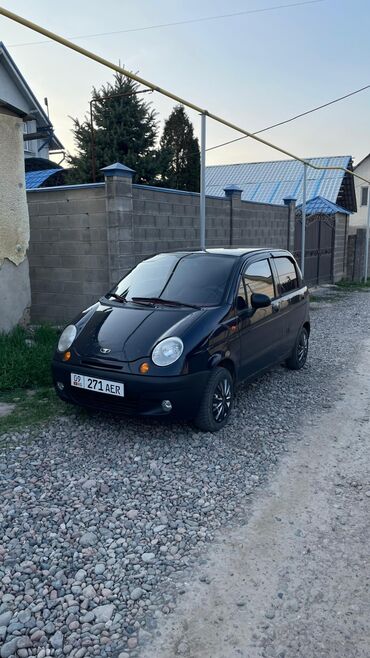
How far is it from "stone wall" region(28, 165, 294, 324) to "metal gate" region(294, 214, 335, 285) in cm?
677

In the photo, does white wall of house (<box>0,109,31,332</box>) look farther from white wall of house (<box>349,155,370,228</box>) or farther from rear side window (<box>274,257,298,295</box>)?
white wall of house (<box>349,155,370,228</box>)

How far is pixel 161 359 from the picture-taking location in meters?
3.99

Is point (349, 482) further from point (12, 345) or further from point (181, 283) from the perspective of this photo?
point (12, 345)

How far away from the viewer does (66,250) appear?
8133 millimetres

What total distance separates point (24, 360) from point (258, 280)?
8.95 ft

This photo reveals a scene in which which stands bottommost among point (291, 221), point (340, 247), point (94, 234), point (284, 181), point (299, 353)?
point (299, 353)

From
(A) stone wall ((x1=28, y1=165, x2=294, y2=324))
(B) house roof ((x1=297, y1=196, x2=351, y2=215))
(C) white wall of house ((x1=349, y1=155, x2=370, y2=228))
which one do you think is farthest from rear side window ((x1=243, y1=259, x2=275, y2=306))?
(C) white wall of house ((x1=349, y1=155, x2=370, y2=228))

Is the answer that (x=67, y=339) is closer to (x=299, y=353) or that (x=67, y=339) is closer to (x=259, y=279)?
(x=259, y=279)

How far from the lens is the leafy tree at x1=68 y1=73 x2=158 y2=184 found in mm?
16547

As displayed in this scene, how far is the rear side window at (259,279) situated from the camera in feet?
16.3

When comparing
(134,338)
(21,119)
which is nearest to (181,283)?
(134,338)

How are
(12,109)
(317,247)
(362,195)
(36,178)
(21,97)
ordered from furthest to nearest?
(362,195), (317,247), (36,178), (21,97), (12,109)

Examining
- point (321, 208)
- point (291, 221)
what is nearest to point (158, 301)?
point (291, 221)

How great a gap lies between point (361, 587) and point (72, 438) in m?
2.47
